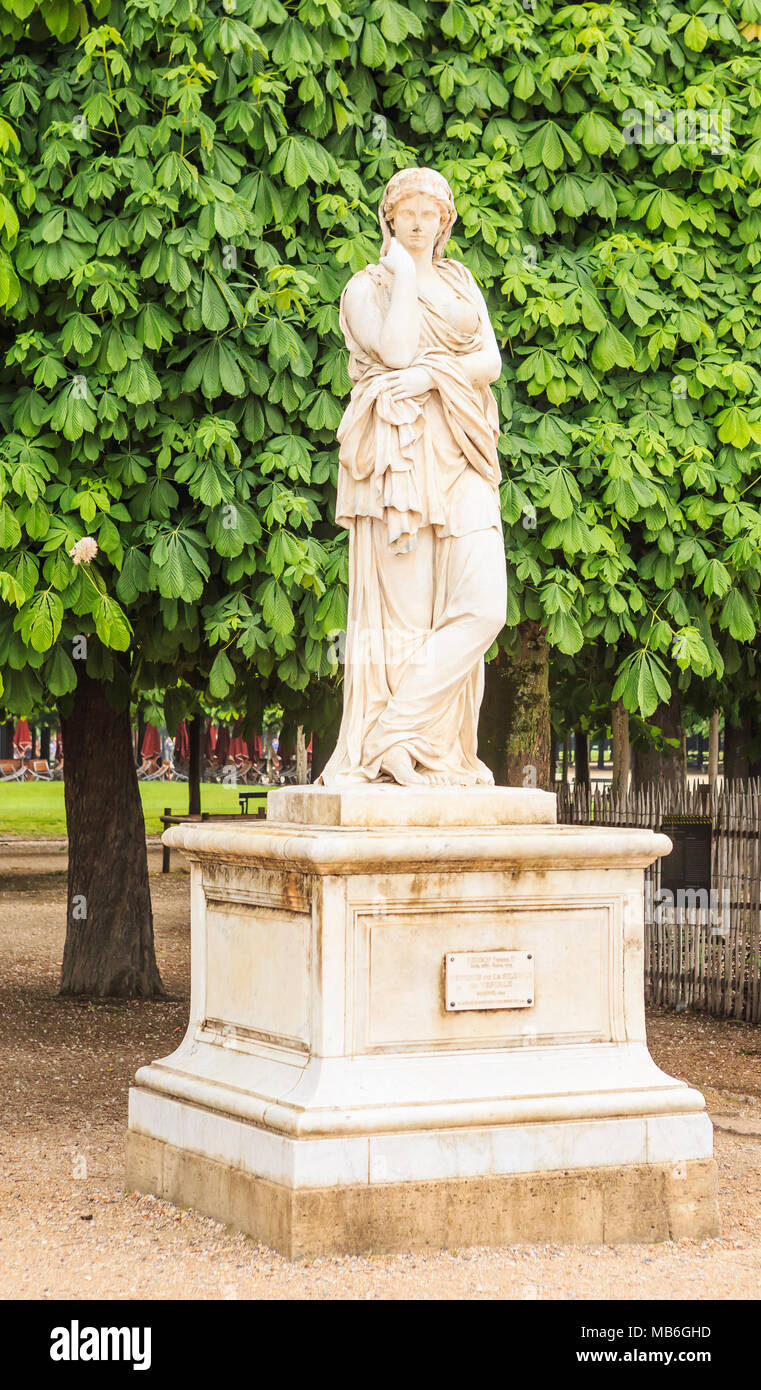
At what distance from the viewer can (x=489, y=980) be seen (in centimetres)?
649

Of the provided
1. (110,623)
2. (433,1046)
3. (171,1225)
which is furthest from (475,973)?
(110,623)

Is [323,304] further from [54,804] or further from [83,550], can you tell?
[54,804]

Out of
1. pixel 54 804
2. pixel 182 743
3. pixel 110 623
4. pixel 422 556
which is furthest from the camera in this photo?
pixel 182 743

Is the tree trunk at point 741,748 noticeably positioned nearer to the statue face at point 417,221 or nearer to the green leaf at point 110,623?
the green leaf at point 110,623

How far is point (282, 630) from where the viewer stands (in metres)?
9.45

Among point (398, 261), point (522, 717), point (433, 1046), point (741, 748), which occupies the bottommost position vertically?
point (433, 1046)

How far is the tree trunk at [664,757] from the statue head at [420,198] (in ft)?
39.7

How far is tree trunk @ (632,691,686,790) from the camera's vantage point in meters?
19.7

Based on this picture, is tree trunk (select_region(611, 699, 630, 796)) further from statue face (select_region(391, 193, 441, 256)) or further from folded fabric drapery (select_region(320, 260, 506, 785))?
statue face (select_region(391, 193, 441, 256))

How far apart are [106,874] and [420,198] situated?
7201 millimetres

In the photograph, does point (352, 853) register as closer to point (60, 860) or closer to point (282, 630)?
point (282, 630)

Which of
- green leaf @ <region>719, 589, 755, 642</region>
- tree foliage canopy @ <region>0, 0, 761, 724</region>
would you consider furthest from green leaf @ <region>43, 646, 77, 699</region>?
green leaf @ <region>719, 589, 755, 642</region>

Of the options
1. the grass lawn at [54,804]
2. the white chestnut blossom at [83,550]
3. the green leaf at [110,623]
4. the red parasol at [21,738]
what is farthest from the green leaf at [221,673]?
the red parasol at [21,738]

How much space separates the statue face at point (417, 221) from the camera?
721 cm
